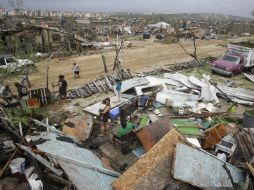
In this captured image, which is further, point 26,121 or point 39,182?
point 26,121

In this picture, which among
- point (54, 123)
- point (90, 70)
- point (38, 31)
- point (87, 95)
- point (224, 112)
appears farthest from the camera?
point (38, 31)

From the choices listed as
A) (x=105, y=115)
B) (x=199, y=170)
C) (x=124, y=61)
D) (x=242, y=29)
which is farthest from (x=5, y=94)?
(x=242, y=29)

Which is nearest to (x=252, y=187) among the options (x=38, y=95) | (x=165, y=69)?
(x=38, y=95)

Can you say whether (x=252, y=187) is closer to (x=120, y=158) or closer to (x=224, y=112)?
(x=120, y=158)

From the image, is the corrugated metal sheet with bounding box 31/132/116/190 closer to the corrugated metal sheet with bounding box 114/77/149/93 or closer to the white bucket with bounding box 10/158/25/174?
the white bucket with bounding box 10/158/25/174

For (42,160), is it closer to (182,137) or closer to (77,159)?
(77,159)

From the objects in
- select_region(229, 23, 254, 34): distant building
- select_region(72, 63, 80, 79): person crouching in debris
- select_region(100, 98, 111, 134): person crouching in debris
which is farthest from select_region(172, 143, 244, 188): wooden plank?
select_region(229, 23, 254, 34): distant building
